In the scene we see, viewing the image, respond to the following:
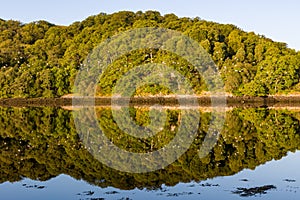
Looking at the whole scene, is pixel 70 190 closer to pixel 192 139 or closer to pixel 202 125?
pixel 192 139

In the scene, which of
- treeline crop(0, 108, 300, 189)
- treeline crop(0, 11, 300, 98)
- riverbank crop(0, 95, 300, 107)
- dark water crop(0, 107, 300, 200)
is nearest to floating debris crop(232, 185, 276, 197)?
dark water crop(0, 107, 300, 200)

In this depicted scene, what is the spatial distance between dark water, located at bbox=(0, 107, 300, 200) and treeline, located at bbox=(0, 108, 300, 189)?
32mm

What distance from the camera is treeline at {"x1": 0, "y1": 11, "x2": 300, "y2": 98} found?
67375 mm

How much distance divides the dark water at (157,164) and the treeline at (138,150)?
3cm

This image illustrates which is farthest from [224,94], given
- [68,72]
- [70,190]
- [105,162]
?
[70,190]

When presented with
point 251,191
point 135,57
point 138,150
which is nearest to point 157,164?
point 138,150

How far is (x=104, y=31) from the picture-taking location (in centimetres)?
9762

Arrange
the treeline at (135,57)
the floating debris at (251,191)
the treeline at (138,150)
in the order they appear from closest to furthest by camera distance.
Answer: the floating debris at (251,191) → the treeline at (138,150) → the treeline at (135,57)

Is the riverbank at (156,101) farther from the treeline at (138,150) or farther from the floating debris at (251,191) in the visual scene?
the floating debris at (251,191)

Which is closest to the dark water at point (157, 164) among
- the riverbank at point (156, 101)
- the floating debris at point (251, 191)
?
the floating debris at point (251, 191)

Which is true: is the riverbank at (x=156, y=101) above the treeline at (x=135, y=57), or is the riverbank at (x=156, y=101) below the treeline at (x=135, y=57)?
below

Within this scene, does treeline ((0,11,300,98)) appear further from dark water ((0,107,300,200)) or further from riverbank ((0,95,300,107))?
dark water ((0,107,300,200))

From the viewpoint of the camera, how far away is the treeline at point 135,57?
67.4 metres

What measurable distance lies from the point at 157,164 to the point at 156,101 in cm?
4948
